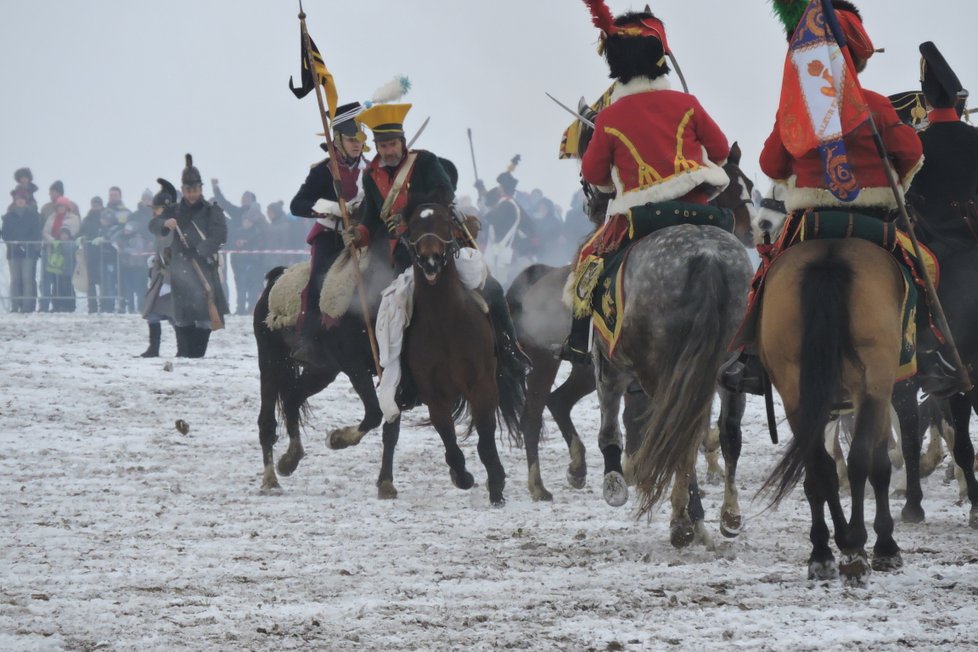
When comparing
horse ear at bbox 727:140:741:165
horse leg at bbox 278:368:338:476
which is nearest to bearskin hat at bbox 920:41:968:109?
horse ear at bbox 727:140:741:165

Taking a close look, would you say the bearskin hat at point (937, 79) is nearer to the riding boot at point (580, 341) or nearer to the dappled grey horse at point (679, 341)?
the dappled grey horse at point (679, 341)

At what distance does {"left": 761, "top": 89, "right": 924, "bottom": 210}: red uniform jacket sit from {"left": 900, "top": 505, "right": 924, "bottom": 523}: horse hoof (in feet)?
7.86

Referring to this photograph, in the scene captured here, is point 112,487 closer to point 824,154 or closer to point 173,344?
point 824,154

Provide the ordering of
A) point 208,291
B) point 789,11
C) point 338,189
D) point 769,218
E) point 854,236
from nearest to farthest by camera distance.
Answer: point 854,236, point 789,11, point 769,218, point 338,189, point 208,291

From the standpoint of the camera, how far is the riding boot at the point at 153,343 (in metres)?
19.5

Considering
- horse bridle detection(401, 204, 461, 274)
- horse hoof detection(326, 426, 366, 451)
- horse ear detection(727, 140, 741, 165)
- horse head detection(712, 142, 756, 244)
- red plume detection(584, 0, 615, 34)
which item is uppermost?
red plume detection(584, 0, 615, 34)

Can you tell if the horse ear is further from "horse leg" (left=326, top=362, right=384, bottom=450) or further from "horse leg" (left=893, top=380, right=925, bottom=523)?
"horse leg" (left=326, top=362, right=384, bottom=450)

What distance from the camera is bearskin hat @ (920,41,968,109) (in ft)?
27.9

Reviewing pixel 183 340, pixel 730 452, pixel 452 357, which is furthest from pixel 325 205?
pixel 183 340

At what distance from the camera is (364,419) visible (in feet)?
37.3

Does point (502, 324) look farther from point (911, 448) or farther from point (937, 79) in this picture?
point (937, 79)

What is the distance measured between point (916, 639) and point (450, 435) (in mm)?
5311

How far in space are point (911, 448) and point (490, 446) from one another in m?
2.74

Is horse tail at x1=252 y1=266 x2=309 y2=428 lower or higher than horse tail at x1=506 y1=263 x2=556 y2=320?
lower
